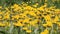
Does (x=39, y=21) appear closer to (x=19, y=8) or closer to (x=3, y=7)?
(x=19, y=8)

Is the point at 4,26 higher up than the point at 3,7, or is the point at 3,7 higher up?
the point at 3,7

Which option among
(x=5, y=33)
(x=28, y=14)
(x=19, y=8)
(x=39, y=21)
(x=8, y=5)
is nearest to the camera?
(x=5, y=33)

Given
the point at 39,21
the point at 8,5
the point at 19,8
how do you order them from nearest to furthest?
the point at 39,21 < the point at 19,8 < the point at 8,5

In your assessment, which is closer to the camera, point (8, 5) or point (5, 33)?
point (5, 33)

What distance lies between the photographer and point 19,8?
4.08m

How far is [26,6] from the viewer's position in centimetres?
419

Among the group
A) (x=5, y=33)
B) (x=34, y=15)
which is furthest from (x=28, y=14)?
(x=5, y=33)

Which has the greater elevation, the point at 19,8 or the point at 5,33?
the point at 19,8

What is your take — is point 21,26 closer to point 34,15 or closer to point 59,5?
point 34,15

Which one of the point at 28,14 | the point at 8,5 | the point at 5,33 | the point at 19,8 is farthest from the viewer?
the point at 8,5

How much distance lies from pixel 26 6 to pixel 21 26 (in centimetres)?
85

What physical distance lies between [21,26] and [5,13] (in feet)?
1.97

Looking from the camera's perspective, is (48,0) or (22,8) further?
(48,0)

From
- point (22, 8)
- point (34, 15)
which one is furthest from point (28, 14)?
point (22, 8)
